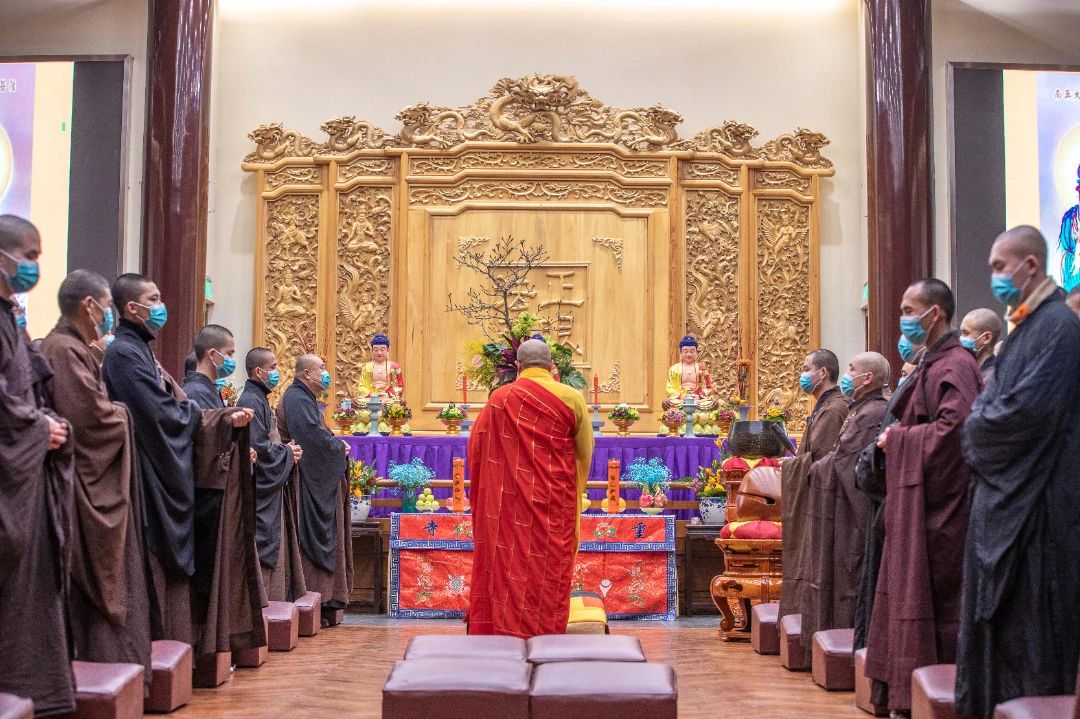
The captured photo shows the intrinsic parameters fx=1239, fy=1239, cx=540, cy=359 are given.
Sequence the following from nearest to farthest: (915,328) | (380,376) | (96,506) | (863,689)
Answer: (96,506)
(915,328)
(863,689)
(380,376)

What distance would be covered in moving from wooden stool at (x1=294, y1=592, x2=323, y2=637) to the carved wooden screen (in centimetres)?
449

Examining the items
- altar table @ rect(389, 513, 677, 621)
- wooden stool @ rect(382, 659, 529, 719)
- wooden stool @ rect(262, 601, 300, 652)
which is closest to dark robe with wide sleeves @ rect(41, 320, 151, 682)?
wooden stool @ rect(382, 659, 529, 719)

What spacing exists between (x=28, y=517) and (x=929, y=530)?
292 centimetres

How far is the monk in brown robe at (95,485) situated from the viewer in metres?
4.19

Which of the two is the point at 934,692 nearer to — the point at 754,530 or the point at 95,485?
the point at 754,530

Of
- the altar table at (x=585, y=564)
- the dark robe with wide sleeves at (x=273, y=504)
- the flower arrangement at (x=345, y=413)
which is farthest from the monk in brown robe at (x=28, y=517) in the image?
the flower arrangement at (x=345, y=413)

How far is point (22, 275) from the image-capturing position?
12.3 feet

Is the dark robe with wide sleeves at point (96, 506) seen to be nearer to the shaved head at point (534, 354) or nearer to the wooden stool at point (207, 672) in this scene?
the wooden stool at point (207, 672)

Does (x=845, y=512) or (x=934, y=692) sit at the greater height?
(x=845, y=512)

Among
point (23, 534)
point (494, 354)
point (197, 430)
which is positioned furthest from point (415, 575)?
point (23, 534)

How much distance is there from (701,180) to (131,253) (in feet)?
17.1

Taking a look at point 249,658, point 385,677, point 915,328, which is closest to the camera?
point 915,328

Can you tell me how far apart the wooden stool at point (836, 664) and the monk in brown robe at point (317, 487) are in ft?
9.97


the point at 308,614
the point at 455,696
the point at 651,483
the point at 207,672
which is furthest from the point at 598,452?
the point at 455,696
